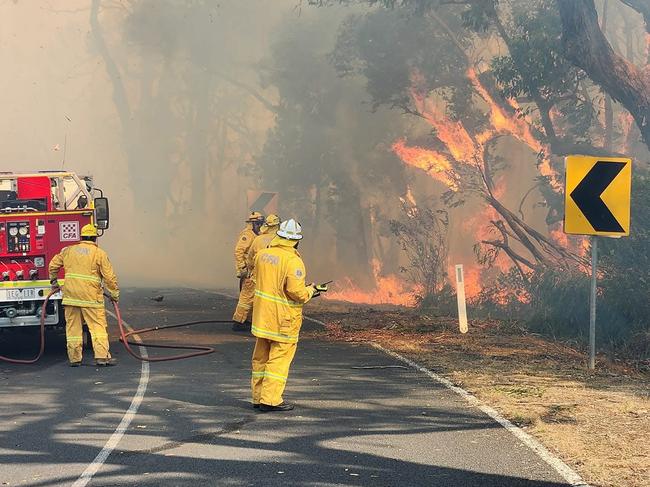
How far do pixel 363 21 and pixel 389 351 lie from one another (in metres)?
22.0

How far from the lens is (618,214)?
1211cm

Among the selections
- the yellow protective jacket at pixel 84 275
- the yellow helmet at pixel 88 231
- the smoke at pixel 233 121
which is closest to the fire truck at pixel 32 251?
the yellow protective jacket at pixel 84 275

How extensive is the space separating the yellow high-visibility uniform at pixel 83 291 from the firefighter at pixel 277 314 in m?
3.91

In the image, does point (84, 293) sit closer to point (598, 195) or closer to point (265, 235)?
point (265, 235)

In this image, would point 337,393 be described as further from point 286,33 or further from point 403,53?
point 286,33

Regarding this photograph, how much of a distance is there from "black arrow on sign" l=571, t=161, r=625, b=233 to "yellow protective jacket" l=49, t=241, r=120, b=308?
19.7ft

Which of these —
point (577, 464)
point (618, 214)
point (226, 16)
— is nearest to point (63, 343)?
point (618, 214)

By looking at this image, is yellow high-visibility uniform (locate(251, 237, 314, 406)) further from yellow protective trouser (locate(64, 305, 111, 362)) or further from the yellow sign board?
the yellow sign board

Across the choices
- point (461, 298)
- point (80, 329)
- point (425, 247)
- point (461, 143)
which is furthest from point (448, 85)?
point (80, 329)

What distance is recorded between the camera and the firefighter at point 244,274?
16641 millimetres

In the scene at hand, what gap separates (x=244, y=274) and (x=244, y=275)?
0.02 m

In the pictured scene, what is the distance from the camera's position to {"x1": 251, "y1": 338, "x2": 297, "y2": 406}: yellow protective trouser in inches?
375

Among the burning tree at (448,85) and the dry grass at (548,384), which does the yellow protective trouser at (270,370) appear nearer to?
the dry grass at (548,384)

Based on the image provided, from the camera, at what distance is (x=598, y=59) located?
60.3 ft
